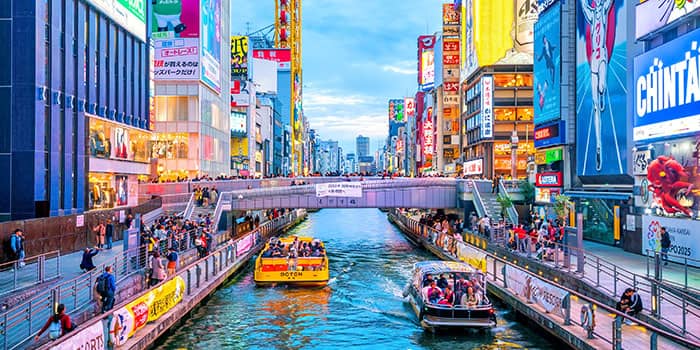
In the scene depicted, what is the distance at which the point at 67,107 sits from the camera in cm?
3662

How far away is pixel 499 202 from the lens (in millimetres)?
46875

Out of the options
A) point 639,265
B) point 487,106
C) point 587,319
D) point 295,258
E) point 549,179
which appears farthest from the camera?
point 487,106

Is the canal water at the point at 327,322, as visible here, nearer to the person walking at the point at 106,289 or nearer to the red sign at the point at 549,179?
the person walking at the point at 106,289

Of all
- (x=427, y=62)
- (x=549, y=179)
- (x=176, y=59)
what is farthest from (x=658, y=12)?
(x=427, y=62)

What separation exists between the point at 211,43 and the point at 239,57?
43.5 m

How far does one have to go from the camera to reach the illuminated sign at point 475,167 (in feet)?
255

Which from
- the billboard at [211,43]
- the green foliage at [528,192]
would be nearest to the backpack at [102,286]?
the green foliage at [528,192]

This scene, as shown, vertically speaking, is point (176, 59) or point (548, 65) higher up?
point (176, 59)

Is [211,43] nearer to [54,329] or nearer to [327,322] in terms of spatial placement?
[327,322]

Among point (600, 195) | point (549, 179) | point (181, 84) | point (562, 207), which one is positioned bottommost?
point (562, 207)

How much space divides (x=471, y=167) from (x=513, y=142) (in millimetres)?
22760

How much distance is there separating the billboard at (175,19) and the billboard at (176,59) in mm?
764

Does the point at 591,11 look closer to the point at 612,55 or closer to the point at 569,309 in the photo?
the point at 612,55

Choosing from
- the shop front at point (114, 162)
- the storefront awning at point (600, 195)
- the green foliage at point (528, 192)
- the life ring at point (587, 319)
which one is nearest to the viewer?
the life ring at point (587, 319)
